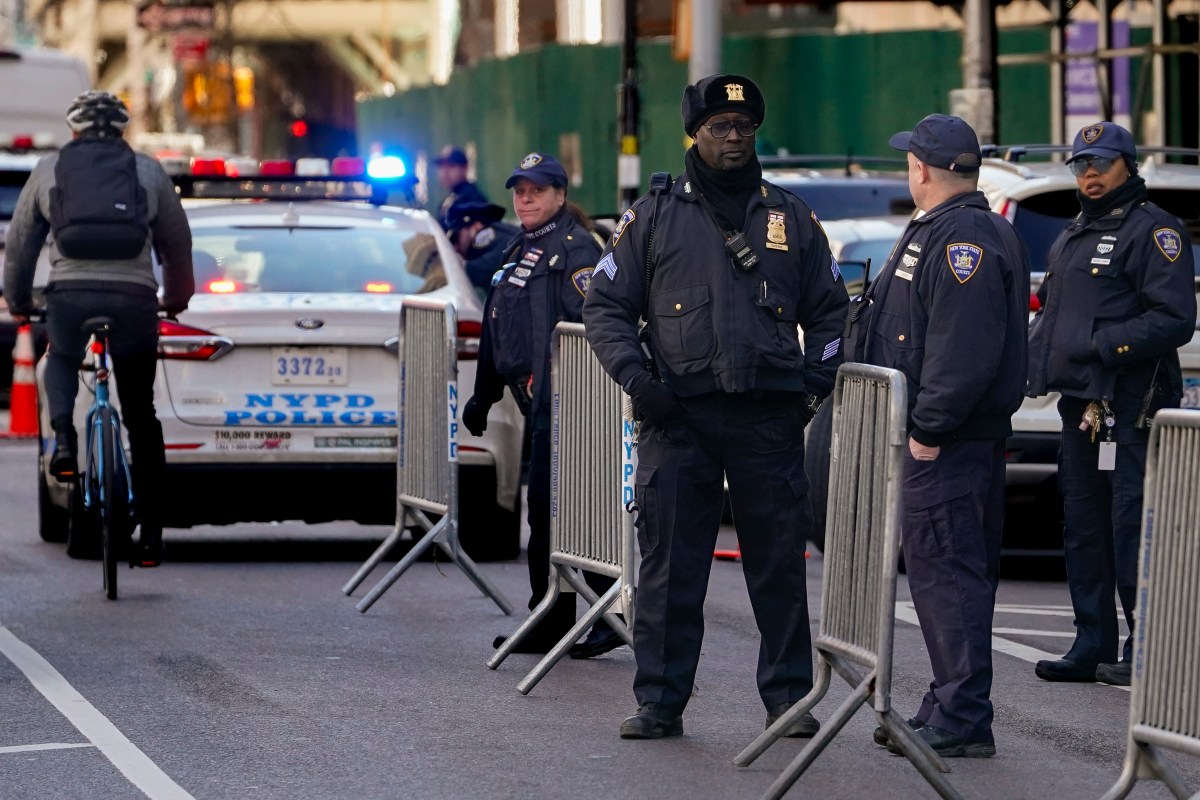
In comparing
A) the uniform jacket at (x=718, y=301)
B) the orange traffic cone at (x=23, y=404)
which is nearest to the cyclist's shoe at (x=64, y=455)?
the uniform jacket at (x=718, y=301)

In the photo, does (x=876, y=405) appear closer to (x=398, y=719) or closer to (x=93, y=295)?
(x=398, y=719)

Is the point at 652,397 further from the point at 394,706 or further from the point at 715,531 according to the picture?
the point at 394,706

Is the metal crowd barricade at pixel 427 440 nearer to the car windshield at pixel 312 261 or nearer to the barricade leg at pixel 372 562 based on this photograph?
the barricade leg at pixel 372 562

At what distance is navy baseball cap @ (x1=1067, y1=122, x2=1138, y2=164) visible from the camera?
28.2 ft

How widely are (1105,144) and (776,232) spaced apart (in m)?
1.90

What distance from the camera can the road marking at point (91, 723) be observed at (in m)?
6.62

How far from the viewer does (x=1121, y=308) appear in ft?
28.2

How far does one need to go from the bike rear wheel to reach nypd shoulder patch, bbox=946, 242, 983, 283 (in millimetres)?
4132

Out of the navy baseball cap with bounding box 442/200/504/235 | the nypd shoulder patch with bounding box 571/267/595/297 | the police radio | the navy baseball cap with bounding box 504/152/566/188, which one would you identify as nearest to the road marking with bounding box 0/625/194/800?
the police radio

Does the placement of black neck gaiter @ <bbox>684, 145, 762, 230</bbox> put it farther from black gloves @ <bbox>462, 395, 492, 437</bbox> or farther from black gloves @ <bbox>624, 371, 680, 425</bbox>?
black gloves @ <bbox>462, 395, 492, 437</bbox>

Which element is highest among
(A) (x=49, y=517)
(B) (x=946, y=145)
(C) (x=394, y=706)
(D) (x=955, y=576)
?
(B) (x=946, y=145)

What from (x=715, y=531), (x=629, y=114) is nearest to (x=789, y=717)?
(x=715, y=531)

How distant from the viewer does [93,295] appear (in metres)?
→ 10.0

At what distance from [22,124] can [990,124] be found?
40.2ft
